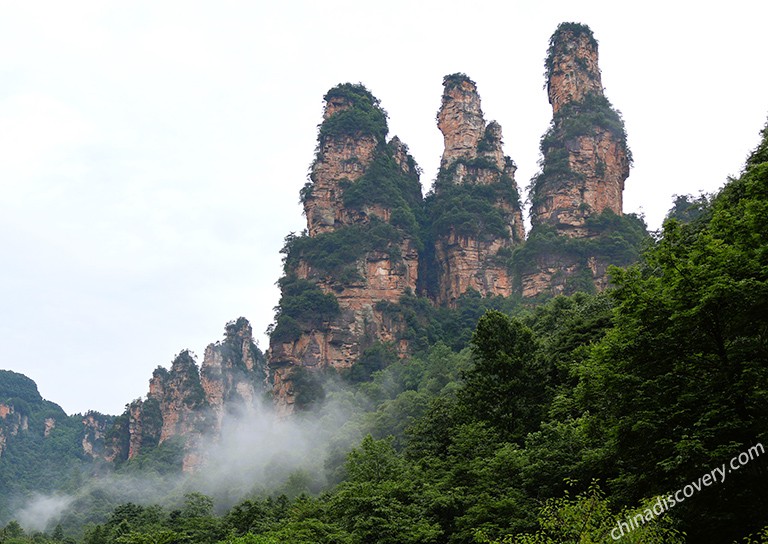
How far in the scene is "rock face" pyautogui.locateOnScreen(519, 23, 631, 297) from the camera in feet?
262

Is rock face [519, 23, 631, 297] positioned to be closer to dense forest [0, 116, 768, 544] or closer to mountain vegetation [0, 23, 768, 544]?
mountain vegetation [0, 23, 768, 544]

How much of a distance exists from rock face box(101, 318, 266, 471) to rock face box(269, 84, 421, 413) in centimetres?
2954

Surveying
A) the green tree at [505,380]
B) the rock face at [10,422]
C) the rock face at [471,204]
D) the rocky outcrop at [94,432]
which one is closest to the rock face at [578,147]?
the rock face at [471,204]

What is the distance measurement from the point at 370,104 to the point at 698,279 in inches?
3535

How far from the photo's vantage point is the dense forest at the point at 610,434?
43.9ft

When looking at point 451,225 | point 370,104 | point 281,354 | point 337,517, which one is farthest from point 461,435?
point 370,104

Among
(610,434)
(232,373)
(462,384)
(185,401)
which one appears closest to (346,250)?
(462,384)

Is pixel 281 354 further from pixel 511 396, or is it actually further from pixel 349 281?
pixel 511 396

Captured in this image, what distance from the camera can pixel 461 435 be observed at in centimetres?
2669

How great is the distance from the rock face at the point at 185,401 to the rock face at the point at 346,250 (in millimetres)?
29537

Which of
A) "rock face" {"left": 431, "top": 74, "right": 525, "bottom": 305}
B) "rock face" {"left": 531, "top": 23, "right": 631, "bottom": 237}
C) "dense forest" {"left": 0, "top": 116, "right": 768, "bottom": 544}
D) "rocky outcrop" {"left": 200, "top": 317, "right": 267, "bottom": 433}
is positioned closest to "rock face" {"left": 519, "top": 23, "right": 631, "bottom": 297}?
"rock face" {"left": 531, "top": 23, "right": 631, "bottom": 237}

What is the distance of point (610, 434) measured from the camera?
15.3 meters

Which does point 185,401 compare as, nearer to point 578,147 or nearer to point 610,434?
point 578,147

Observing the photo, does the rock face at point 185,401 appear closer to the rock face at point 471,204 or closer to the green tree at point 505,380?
the rock face at point 471,204
